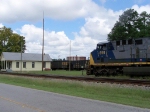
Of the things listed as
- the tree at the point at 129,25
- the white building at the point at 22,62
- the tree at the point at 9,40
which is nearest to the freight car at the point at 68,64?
the white building at the point at 22,62

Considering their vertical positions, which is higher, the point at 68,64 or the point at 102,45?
the point at 102,45

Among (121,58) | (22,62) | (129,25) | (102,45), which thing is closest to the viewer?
(121,58)

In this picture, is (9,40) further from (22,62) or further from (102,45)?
(102,45)

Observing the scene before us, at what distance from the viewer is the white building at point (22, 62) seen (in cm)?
5462

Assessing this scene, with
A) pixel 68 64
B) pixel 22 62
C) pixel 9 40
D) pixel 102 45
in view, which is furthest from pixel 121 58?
pixel 9 40

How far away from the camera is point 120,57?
25.2 meters

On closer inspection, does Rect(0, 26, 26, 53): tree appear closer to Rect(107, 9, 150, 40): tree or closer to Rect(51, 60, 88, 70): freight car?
Rect(51, 60, 88, 70): freight car

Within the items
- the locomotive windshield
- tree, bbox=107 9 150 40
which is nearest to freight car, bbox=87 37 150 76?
the locomotive windshield

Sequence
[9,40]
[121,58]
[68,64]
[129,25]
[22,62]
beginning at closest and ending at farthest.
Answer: [121,58] → [68,64] → [22,62] → [129,25] → [9,40]

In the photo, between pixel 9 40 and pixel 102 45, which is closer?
pixel 102 45

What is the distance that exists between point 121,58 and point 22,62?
35891 mm

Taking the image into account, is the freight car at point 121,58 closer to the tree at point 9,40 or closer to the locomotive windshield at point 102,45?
the locomotive windshield at point 102,45

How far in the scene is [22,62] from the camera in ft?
184

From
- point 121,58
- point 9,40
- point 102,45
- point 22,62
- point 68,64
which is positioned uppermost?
point 9,40
